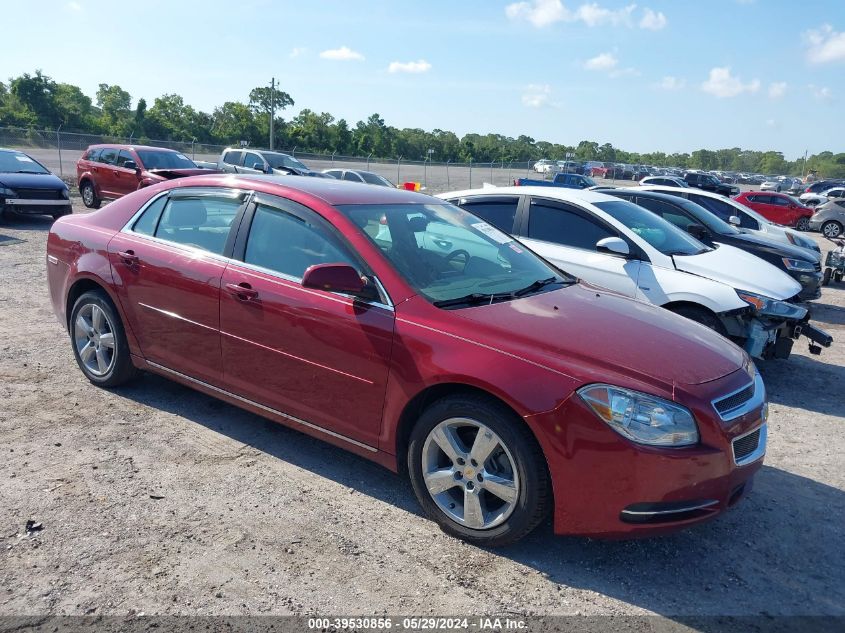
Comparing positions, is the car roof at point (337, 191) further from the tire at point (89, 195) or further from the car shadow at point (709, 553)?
the tire at point (89, 195)

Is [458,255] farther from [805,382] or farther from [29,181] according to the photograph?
[29,181]

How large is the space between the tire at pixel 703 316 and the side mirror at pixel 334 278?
3.69m

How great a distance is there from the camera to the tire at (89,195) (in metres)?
17.8

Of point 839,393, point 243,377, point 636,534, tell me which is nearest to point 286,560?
point 243,377

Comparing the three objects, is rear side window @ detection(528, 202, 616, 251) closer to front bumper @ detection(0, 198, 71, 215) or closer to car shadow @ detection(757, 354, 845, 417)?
car shadow @ detection(757, 354, 845, 417)

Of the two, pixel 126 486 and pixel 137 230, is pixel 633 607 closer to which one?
pixel 126 486

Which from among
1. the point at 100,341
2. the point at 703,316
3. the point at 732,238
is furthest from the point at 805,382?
the point at 100,341

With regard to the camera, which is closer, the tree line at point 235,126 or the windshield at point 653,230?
the windshield at point 653,230

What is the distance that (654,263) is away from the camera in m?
6.57

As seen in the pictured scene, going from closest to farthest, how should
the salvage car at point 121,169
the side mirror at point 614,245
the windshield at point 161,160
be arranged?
the side mirror at point 614,245
the salvage car at point 121,169
the windshield at point 161,160

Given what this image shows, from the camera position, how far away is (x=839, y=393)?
249 inches

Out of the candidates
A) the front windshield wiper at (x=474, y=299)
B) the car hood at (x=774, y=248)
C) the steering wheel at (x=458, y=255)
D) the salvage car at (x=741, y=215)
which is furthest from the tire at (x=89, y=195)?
the front windshield wiper at (x=474, y=299)

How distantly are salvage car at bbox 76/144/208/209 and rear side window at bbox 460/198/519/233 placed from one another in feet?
35.3

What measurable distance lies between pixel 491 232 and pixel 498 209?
280cm
